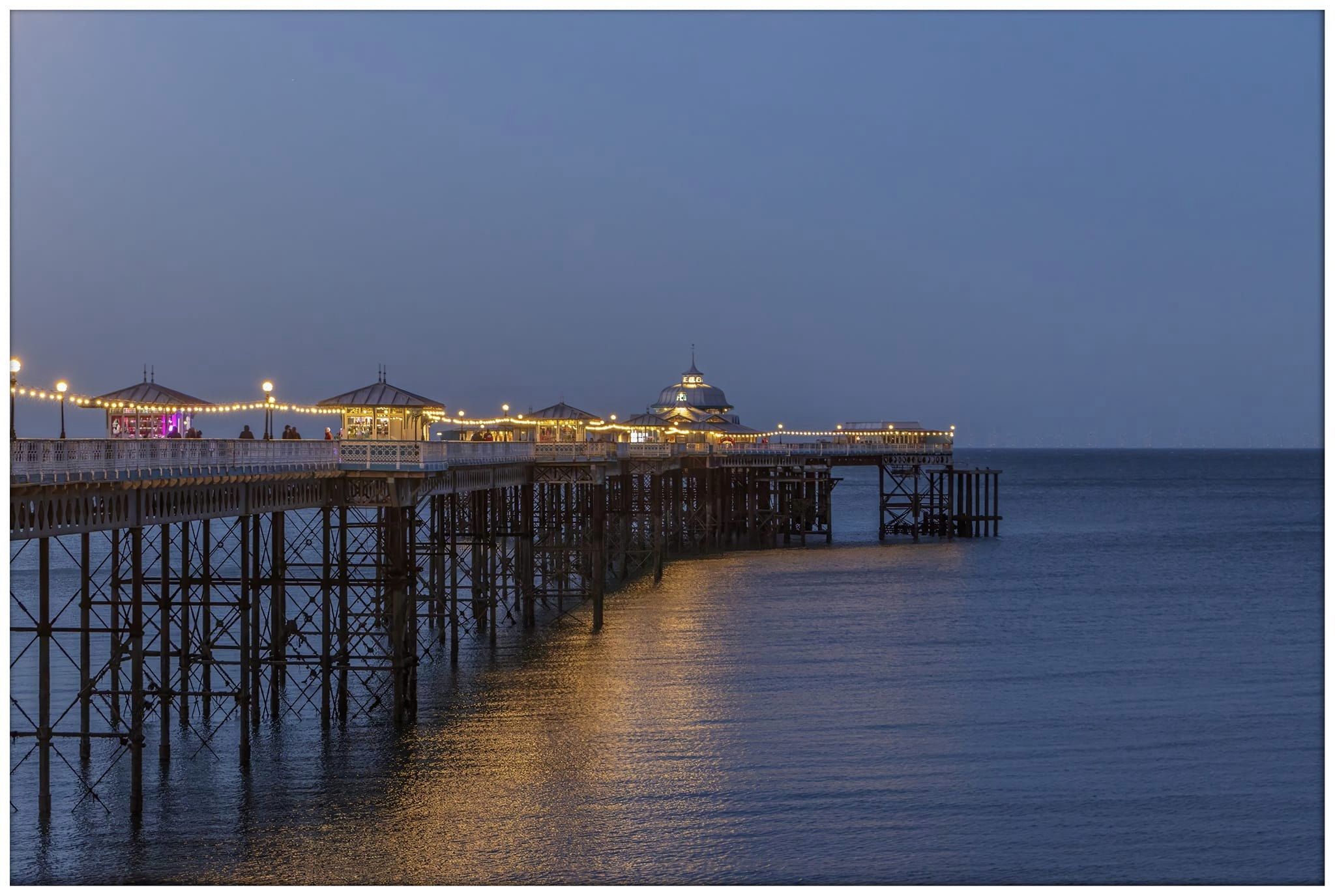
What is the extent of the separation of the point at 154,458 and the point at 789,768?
37.2 ft

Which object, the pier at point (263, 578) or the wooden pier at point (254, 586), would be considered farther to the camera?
the pier at point (263, 578)

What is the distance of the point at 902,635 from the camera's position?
4047 cm

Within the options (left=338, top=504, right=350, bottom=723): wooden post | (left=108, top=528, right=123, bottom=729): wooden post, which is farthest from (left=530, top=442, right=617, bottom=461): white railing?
(left=108, top=528, right=123, bottom=729): wooden post

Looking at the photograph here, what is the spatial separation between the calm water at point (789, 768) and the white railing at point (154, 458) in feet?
16.5

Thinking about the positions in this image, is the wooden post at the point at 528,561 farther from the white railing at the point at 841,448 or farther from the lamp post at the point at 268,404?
the white railing at the point at 841,448

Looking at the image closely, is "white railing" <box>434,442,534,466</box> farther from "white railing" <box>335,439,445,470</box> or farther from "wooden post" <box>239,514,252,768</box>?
"wooden post" <box>239,514,252,768</box>

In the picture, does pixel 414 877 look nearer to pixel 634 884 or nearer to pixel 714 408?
pixel 634 884

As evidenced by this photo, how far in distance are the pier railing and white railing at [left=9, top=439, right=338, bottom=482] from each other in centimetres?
1

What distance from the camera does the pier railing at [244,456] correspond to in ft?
60.9

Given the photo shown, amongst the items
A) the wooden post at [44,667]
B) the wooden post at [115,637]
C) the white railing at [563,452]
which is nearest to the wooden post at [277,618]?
the wooden post at [115,637]

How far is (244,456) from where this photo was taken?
24.6 m

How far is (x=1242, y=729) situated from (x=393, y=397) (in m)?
18.7

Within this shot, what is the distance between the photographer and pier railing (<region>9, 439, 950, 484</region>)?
18562 mm

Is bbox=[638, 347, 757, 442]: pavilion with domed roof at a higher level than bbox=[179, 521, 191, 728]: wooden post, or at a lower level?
higher
